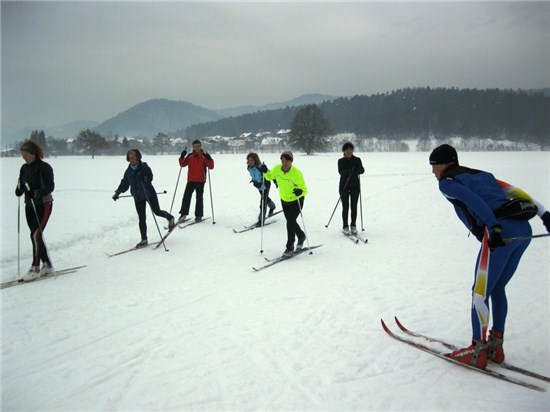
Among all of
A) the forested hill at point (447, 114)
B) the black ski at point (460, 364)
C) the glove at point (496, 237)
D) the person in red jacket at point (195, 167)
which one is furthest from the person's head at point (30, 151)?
the forested hill at point (447, 114)

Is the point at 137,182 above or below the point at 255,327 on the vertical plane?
above

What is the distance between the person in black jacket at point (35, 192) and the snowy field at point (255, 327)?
0.64 meters

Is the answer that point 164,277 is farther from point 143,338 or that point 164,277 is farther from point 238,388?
point 238,388

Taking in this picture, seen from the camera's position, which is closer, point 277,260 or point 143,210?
point 277,260

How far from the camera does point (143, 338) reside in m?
4.00

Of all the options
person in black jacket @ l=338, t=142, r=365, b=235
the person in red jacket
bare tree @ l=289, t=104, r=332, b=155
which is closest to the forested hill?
bare tree @ l=289, t=104, r=332, b=155

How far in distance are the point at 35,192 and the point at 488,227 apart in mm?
6957

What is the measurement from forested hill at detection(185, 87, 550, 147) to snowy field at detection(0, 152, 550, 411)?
99.9 meters

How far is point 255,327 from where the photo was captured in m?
4.20

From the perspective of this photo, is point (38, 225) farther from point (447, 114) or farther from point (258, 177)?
point (447, 114)

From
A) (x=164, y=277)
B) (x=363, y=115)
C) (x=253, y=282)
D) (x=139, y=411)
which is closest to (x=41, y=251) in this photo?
(x=164, y=277)

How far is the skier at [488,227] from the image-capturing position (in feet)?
9.91

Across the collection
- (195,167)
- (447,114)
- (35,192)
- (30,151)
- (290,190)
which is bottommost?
(290,190)

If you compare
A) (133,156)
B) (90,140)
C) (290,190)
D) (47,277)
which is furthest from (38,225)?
(90,140)
